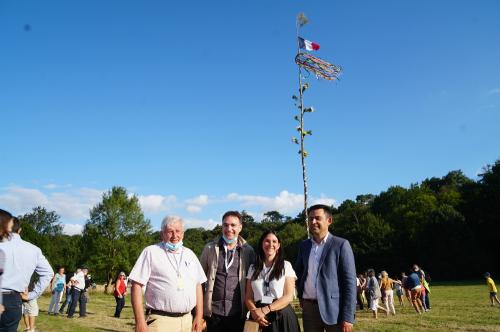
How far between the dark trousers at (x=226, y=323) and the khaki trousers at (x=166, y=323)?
496 mm

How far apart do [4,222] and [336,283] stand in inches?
161

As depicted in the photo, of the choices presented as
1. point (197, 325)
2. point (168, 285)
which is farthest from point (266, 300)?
point (168, 285)

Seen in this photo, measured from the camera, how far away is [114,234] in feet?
155

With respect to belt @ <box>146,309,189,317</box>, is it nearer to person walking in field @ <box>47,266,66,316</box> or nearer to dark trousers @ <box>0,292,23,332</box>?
dark trousers @ <box>0,292,23,332</box>

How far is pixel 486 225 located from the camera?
161 feet

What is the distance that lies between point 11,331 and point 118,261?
44.2m

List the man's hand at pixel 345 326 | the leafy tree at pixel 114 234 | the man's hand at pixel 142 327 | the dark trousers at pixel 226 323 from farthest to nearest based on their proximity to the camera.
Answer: the leafy tree at pixel 114 234 < the dark trousers at pixel 226 323 < the man's hand at pixel 345 326 < the man's hand at pixel 142 327

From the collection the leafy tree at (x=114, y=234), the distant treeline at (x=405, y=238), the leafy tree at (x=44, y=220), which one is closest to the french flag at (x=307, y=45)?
the distant treeline at (x=405, y=238)

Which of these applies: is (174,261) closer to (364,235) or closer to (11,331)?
(11,331)

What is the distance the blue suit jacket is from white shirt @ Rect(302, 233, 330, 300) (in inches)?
2.2

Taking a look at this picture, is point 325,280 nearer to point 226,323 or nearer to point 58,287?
point 226,323

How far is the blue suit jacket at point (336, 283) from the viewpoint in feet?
15.2

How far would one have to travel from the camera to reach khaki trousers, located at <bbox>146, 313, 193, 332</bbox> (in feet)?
14.5

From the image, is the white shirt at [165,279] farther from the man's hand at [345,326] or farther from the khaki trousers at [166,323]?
the man's hand at [345,326]
